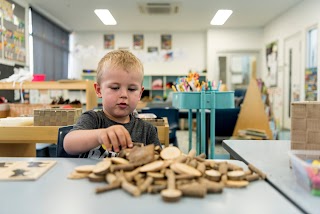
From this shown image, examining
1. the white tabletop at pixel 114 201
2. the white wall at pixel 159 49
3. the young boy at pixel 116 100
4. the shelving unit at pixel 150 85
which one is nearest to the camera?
the white tabletop at pixel 114 201

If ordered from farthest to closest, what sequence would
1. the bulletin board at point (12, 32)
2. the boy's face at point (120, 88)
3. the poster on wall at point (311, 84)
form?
the poster on wall at point (311, 84) < the bulletin board at point (12, 32) < the boy's face at point (120, 88)

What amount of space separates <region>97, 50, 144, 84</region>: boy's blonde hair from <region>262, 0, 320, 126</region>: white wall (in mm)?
5377

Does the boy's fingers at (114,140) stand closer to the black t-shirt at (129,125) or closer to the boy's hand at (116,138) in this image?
the boy's hand at (116,138)

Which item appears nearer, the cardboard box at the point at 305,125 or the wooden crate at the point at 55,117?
the cardboard box at the point at 305,125

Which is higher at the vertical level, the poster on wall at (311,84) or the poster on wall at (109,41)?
the poster on wall at (109,41)

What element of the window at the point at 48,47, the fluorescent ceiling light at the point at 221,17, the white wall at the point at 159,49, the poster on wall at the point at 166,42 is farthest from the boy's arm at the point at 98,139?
the poster on wall at the point at 166,42

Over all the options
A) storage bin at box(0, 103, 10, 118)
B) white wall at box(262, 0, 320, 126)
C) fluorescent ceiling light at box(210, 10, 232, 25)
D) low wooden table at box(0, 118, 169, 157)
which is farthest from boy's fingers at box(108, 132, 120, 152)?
fluorescent ceiling light at box(210, 10, 232, 25)

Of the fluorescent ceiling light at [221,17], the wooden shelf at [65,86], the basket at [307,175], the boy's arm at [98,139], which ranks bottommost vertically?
the basket at [307,175]

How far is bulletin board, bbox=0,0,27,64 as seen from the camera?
5.11 meters

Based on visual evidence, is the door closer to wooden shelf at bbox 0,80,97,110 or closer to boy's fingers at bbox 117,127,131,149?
wooden shelf at bbox 0,80,97,110

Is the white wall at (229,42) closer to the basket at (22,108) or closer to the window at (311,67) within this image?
the window at (311,67)

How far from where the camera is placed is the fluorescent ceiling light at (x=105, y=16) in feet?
22.1

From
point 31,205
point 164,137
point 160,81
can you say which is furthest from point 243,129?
point 160,81

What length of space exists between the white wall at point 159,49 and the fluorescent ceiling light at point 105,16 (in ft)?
3.79
